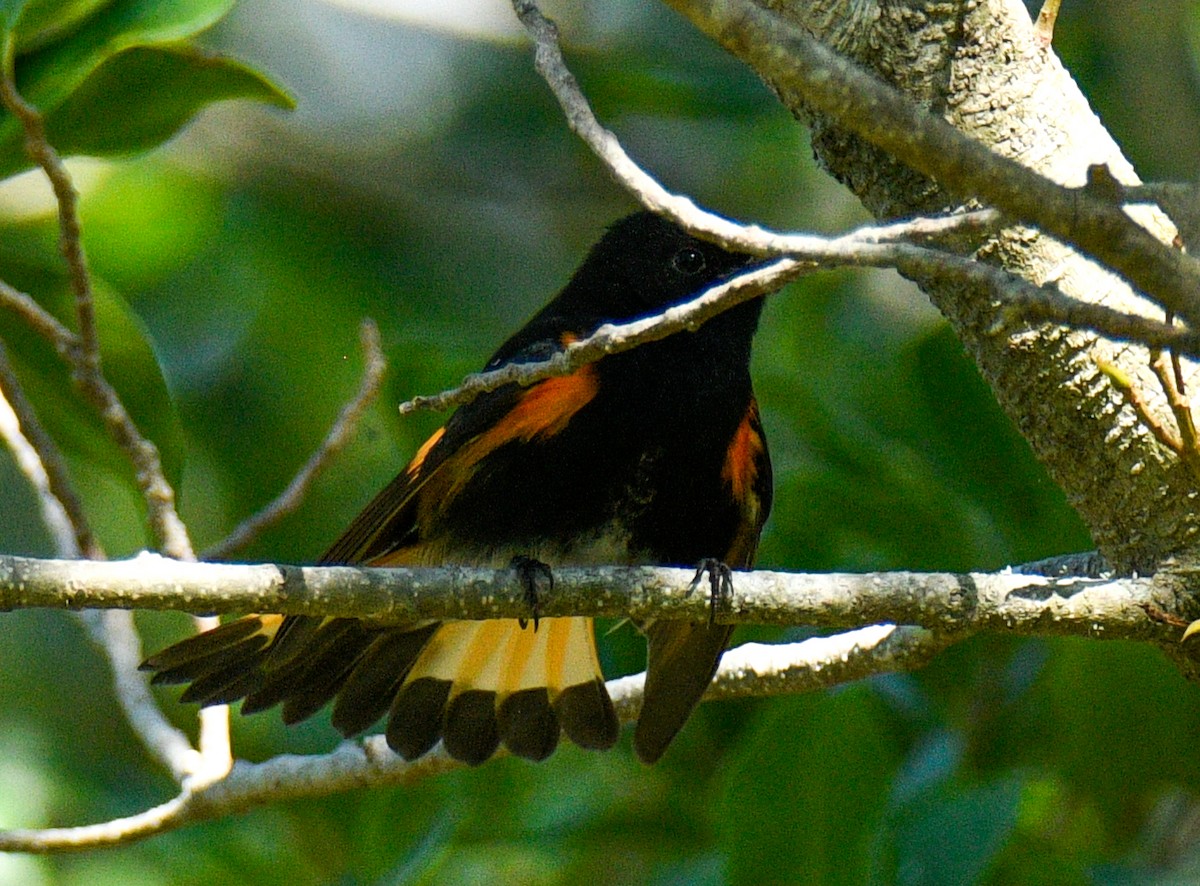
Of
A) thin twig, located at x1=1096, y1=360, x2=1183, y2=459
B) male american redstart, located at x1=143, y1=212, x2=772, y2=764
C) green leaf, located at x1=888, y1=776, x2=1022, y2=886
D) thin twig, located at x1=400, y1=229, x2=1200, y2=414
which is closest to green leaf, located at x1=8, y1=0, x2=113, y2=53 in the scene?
male american redstart, located at x1=143, y1=212, x2=772, y2=764

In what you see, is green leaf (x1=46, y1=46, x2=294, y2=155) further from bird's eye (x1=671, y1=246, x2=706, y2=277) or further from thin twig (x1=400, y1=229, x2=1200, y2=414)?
thin twig (x1=400, y1=229, x2=1200, y2=414)

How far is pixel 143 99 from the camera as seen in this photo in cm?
327

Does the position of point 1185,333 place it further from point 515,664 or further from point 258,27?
point 258,27

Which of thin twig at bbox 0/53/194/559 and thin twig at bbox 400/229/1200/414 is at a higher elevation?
thin twig at bbox 400/229/1200/414

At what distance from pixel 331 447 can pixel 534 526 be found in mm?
510

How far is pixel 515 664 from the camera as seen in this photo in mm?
3658

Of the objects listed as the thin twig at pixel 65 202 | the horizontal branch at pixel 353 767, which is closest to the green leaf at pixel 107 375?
the thin twig at pixel 65 202

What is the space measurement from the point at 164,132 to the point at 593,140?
1674 mm

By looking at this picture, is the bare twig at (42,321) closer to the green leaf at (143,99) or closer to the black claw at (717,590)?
the green leaf at (143,99)

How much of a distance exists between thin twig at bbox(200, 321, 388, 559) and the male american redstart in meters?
0.14

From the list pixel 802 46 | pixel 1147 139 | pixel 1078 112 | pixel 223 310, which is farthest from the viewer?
pixel 223 310

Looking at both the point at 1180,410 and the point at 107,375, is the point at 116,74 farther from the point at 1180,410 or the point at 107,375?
the point at 1180,410

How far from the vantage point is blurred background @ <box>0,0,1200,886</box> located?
10.1 ft

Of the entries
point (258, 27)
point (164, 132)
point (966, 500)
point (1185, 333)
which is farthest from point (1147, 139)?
point (258, 27)
